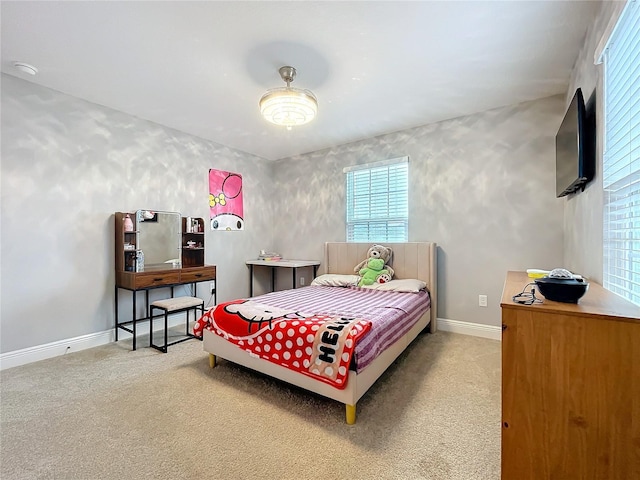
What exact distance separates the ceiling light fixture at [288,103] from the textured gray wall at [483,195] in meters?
1.85

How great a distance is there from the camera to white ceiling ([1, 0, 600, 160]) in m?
1.81

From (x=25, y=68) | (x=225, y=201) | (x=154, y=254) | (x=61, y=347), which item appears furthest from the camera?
(x=225, y=201)

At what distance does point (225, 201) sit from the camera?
4340mm

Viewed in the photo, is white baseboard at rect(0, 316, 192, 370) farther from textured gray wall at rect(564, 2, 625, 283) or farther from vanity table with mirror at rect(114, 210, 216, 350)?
textured gray wall at rect(564, 2, 625, 283)

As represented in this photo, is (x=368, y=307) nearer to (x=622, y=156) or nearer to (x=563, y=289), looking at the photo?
(x=563, y=289)

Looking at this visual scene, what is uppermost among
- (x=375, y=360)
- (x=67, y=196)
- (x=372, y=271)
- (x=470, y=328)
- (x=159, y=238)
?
(x=67, y=196)

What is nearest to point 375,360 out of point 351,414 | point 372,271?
point 351,414

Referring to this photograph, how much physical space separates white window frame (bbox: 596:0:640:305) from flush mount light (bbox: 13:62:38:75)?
A: 12.7ft

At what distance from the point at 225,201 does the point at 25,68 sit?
7.70 ft

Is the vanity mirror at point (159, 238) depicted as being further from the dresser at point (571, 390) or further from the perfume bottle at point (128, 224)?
the dresser at point (571, 390)

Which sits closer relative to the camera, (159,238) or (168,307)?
(168,307)

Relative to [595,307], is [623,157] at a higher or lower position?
higher

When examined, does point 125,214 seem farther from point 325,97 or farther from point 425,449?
point 425,449

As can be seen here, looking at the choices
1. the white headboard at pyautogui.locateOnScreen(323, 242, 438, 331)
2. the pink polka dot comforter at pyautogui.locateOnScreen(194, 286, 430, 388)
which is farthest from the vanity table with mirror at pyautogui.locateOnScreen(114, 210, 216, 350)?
the white headboard at pyautogui.locateOnScreen(323, 242, 438, 331)
